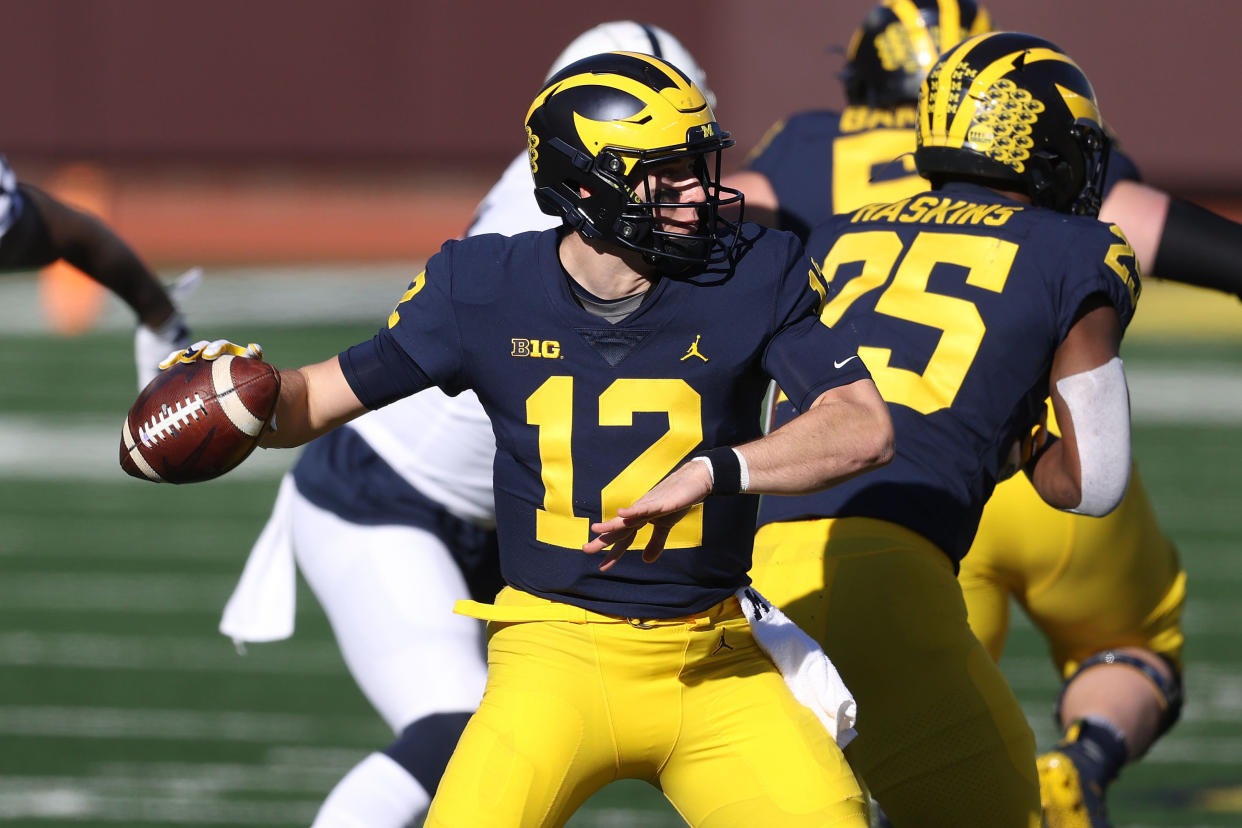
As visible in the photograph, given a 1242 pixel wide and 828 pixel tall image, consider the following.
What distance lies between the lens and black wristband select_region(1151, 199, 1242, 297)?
3.55 meters

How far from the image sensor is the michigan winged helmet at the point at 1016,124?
3299mm

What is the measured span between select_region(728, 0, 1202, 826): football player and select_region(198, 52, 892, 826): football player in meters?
1.04

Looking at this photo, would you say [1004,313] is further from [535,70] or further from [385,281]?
[535,70]

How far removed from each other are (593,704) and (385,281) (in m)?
13.0

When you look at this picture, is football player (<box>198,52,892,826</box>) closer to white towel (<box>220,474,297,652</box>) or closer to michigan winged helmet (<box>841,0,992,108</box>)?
white towel (<box>220,474,297,652</box>)

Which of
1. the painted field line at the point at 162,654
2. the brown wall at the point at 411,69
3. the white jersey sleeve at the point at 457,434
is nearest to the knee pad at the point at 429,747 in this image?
the white jersey sleeve at the point at 457,434

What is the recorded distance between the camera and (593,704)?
2.70 m

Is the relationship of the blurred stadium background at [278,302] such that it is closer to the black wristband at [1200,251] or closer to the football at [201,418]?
the black wristband at [1200,251]

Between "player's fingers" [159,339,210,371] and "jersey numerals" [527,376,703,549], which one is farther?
"player's fingers" [159,339,210,371]

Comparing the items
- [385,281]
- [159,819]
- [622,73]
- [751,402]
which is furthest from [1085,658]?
[385,281]

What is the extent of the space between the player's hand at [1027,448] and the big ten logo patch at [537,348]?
903mm

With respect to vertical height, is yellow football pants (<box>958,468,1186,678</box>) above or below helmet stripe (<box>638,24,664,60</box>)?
below

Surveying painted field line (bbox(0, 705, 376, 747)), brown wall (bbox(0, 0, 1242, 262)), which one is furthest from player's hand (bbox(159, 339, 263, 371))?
brown wall (bbox(0, 0, 1242, 262))

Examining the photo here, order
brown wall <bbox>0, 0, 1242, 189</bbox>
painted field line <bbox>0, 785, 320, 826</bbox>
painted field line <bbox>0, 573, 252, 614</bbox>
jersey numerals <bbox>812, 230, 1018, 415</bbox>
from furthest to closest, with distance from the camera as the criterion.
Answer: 1. brown wall <bbox>0, 0, 1242, 189</bbox>
2. painted field line <bbox>0, 573, 252, 614</bbox>
3. painted field line <bbox>0, 785, 320, 826</bbox>
4. jersey numerals <bbox>812, 230, 1018, 415</bbox>
